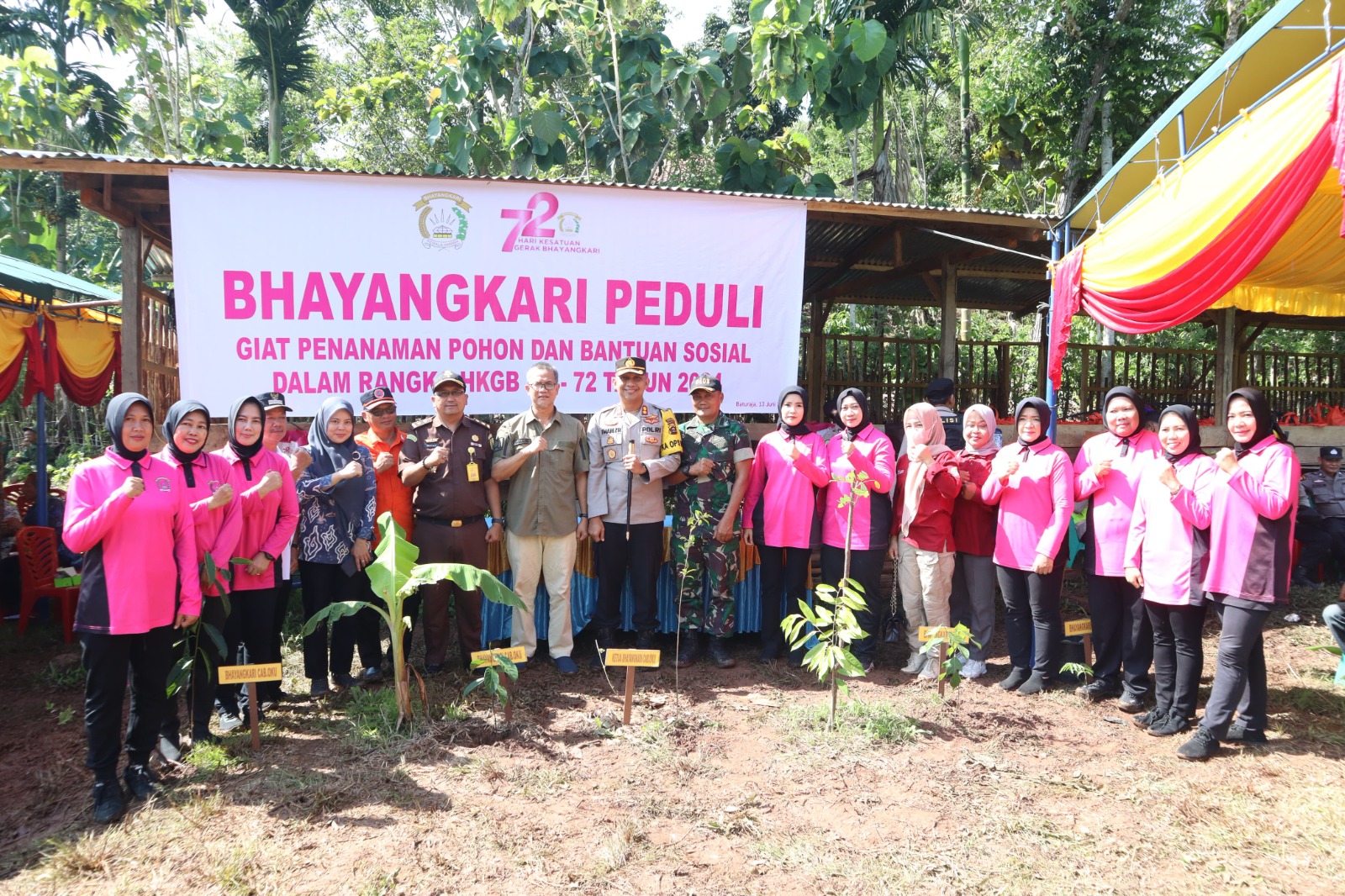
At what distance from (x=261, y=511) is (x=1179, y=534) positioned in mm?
4416

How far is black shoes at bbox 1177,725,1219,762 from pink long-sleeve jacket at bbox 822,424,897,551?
5.76 feet

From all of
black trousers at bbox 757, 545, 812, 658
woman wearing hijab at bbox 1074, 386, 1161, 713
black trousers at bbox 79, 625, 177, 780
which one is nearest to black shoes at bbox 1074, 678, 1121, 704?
woman wearing hijab at bbox 1074, 386, 1161, 713

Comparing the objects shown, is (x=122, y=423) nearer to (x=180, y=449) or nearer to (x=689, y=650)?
(x=180, y=449)

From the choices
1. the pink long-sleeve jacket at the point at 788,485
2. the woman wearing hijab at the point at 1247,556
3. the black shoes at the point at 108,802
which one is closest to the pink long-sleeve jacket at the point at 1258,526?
the woman wearing hijab at the point at 1247,556

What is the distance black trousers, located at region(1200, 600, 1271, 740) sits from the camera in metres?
3.60

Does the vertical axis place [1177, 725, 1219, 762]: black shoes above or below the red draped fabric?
below

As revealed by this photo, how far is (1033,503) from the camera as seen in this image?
441cm

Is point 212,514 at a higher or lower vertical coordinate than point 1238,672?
higher

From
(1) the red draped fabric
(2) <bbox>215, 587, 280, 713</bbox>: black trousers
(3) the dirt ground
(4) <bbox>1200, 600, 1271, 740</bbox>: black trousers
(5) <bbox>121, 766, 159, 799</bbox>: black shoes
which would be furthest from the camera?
(2) <bbox>215, 587, 280, 713</bbox>: black trousers

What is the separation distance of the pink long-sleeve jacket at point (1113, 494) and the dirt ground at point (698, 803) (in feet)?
2.69

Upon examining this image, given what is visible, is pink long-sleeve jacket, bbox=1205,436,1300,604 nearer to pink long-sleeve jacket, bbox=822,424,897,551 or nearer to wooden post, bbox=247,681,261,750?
pink long-sleeve jacket, bbox=822,424,897,551

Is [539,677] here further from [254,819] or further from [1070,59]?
[1070,59]

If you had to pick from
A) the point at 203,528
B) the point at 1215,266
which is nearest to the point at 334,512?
the point at 203,528

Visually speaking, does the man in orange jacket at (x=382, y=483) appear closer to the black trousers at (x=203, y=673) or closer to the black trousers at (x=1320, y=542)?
the black trousers at (x=203, y=673)
